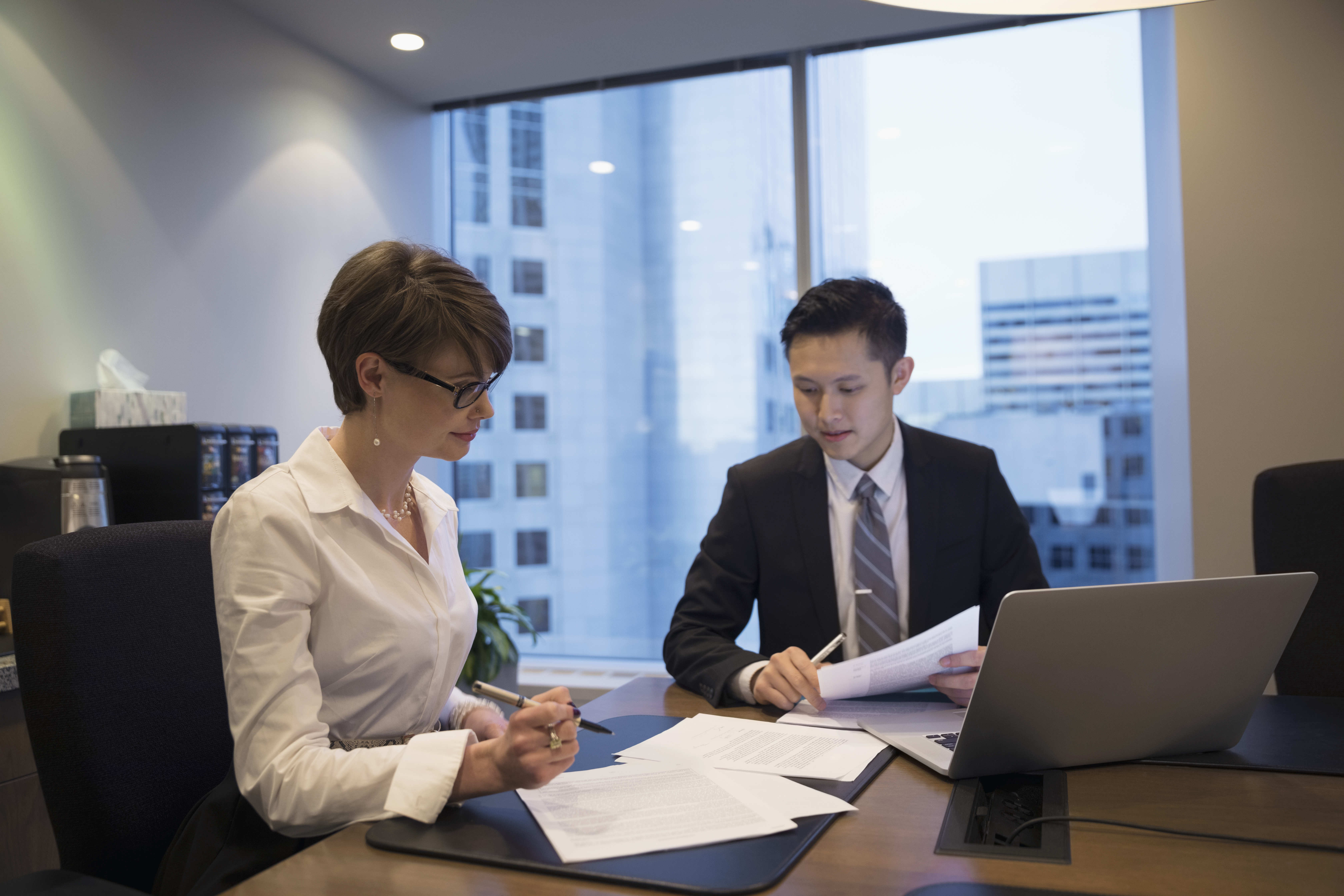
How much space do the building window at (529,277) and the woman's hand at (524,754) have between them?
3350 millimetres

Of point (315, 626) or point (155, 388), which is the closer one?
point (315, 626)

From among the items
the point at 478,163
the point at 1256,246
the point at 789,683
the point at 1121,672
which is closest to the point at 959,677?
the point at 789,683

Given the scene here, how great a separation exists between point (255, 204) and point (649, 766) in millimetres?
2936

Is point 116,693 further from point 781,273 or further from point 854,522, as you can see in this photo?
point 781,273

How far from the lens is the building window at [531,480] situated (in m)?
4.17

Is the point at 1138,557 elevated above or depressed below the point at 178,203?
below

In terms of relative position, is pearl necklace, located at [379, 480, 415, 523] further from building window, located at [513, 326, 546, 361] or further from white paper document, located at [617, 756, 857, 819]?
building window, located at [513, 326, 546, 361]

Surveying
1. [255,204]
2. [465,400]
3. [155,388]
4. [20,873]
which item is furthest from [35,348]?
[465,400]

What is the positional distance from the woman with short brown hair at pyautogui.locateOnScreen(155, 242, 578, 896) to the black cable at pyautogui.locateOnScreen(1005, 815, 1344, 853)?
0.46 m

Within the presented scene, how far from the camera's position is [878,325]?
186 cm

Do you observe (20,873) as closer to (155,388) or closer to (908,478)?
(155,388)

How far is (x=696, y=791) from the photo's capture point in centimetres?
100

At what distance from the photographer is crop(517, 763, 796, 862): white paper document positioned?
87 cm

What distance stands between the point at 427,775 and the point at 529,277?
3.42m
